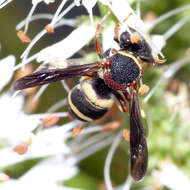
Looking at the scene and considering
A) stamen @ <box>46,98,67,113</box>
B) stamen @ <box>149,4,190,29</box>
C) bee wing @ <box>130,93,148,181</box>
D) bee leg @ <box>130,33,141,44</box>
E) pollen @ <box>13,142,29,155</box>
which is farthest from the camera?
stamen @ <box>46,98,67,113</box>

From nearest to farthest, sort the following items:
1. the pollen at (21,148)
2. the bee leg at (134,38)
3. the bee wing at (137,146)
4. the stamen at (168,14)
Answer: the bee wing at (137,146) → the bee leg at (134,38) → the pollen at (21,148) → the stamen at (168,14)

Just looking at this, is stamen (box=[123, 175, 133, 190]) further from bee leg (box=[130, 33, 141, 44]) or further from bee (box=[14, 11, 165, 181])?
bee leg (box=[130, 33, 141, 44])

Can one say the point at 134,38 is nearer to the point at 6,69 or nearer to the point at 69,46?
the point at 69,46

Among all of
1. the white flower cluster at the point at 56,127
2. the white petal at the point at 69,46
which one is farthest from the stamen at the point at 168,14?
the white petal at the point at 69,46

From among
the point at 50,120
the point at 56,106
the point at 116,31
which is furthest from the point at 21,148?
the point at 116,31

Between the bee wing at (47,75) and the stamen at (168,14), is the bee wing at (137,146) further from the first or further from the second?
the stamen at (168,14)

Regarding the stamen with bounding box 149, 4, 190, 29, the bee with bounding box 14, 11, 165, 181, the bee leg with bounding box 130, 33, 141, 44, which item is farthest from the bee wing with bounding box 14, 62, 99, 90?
the stamen with bounding box 149, 4, 190, 29

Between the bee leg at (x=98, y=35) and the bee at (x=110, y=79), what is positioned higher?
the bee leg at (x=98, y=35)
